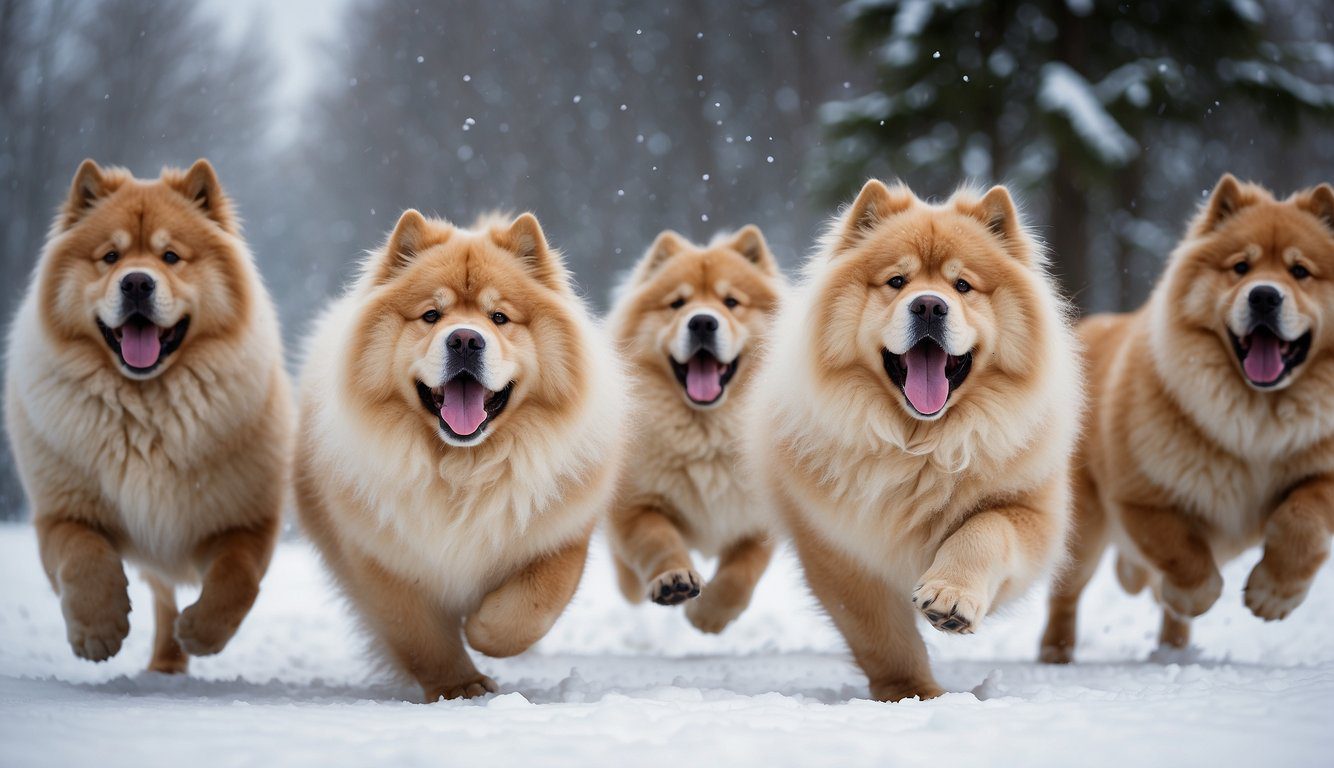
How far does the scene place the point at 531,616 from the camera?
3.75m

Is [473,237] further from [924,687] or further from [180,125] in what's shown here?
[180,125]

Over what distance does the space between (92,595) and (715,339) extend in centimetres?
274

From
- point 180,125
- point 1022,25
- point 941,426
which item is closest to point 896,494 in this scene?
point 941,426

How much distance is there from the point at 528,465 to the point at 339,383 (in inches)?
28.9

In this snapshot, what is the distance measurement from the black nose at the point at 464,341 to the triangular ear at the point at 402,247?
58 centimetres

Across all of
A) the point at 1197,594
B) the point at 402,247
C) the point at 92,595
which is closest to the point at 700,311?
the point at 402,247

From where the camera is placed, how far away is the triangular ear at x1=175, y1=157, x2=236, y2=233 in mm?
4492

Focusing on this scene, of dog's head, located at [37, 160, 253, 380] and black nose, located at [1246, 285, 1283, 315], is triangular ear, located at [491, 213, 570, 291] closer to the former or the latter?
dog's head, located at [37, 160, 253, 380]

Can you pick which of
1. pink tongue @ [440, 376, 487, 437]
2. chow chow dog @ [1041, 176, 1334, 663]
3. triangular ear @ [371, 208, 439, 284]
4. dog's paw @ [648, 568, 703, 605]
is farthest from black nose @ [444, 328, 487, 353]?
chow chow dog @ [1041, 176, 1334, 663]

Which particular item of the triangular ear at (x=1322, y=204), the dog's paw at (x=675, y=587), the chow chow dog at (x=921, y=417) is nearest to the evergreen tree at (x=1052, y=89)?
the triangular ear at (x=1322, y=204)

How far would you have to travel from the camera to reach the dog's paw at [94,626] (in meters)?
3.80

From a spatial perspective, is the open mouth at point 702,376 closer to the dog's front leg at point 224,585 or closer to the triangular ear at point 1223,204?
the dog's front leg at point 224,585

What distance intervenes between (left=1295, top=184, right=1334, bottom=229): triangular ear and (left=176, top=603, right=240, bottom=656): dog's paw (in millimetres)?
4669

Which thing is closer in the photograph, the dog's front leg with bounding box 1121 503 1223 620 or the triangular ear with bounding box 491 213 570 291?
the triangular ear with bounding box 491 213 570 291
